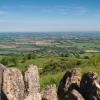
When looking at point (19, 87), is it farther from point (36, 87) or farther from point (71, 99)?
point (71, 99)

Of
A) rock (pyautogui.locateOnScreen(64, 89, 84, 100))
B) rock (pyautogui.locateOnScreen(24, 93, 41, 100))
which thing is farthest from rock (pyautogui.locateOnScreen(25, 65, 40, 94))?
rock (pyautogui.locateOnScreen(64, 89, 84, 100))

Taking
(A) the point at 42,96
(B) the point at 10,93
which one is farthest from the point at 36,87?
(B) the point at 10,93

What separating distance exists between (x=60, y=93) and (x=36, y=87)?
2426 millimetres

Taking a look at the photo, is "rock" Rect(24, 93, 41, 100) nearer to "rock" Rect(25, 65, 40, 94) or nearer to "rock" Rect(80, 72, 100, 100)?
"rock" Rect(25, 65, 40, 94)

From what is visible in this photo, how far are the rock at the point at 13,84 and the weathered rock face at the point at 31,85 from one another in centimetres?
32

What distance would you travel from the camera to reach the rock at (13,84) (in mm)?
13023

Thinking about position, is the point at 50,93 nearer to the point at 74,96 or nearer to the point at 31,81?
the point at 31,81

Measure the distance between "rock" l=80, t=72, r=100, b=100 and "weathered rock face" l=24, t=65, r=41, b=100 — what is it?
2.05 m

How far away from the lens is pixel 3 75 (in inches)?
516

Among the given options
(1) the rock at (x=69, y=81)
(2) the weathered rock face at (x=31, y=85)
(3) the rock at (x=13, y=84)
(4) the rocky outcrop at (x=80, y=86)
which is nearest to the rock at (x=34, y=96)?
(2) the weathered rock face at (x=31, y=85)

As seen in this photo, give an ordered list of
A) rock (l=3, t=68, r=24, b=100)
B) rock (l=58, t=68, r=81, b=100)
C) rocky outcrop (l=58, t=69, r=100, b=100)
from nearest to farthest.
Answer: rock (l=3, t=68, r=24, b=100), rocky outcrop (l=58, t=69, r=100, b=100), rock (l=58, t=68, r=81, b=100)

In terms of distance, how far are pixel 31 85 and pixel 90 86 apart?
2.52 metres

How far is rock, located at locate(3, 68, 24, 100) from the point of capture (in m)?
13.0

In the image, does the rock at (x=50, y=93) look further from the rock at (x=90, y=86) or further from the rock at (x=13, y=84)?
the rock at (x=90, y=86)
